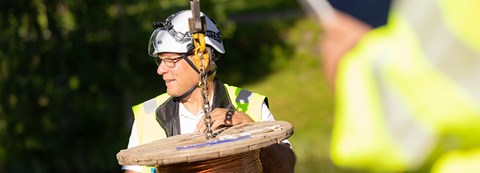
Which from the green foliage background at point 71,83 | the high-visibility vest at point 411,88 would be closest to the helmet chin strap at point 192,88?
the high-visibility vest at point 411,88

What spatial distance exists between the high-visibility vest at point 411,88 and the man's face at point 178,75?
2675 mm

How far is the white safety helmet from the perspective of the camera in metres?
4.65

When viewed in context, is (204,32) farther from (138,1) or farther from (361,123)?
(138,1)

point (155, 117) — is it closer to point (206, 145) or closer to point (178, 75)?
point (178, 75)

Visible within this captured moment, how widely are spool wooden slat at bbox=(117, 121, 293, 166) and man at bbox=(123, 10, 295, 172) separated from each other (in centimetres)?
25

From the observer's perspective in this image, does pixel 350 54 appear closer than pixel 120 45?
Yes

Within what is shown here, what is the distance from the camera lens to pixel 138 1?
10.6 metres

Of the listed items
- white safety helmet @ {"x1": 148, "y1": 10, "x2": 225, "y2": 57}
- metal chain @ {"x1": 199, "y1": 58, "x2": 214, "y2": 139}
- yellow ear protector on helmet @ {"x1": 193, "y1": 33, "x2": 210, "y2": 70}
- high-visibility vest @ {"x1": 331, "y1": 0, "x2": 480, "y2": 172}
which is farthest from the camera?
white safety helmet @ {"x1": 148, "y1": 10, "x2": 225, "y2": 57}

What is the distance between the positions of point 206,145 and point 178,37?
792 mm

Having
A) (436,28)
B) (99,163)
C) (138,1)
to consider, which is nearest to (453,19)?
(436,28)

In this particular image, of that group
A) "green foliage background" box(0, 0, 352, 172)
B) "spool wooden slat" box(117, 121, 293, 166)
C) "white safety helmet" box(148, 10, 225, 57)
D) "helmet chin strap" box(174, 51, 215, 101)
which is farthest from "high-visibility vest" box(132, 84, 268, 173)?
"green foliage background" box(0, 0, 352, 172)

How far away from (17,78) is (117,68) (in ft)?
3.07

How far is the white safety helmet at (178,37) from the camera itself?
4.65 metres

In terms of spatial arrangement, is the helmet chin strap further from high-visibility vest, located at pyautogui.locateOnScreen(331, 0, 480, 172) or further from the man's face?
high-visibility vest, located at pyautogui.locateOnScreen(331, 0, 480, 172)
